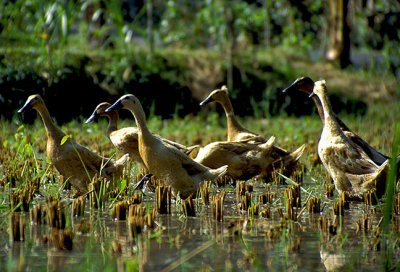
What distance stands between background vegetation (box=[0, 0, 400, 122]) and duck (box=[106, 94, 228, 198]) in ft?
15.7

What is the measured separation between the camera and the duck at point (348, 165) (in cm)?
513

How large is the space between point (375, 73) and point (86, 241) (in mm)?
12030

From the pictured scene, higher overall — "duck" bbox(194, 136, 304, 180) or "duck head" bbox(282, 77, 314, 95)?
"duck head" bbox(282, 77, 314, 95)

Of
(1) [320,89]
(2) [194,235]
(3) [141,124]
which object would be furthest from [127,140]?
(2) [194,235]

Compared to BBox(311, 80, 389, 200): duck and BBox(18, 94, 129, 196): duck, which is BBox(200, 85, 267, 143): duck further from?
BBox(18, 94, 129, 196): duck

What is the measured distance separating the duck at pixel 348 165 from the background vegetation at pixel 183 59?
5041mm

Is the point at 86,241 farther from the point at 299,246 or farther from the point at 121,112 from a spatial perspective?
the point at 121,112

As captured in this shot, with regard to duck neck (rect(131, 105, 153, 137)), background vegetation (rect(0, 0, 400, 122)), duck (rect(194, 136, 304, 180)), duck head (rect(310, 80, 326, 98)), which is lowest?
duck (rect(194, 136, 304, 180))

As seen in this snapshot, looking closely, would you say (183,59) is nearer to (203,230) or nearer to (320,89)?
(320,89)

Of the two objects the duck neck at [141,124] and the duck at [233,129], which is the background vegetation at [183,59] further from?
the duck neck at [141,124]

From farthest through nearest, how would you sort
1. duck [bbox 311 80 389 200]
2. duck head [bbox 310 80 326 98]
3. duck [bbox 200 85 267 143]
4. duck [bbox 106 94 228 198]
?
duck [bbox 200 85 267 143] → duck head [bbox 310 80 326 98] → duck [bbox 106 94 228 198] → duck [bbox 311 80 389 200]

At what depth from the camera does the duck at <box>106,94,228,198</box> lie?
5.25 meters

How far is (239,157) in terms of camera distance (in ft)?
20.6

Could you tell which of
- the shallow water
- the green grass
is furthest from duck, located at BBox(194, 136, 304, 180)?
the shallow water
